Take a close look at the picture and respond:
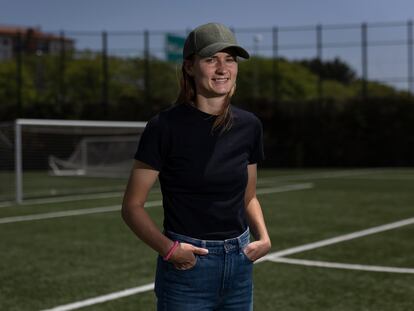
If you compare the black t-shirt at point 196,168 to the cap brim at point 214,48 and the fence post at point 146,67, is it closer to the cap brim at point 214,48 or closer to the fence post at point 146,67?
the cap brim at point 214,48

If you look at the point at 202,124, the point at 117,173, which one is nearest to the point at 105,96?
the point at 117,173

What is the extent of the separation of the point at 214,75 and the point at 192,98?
129mm

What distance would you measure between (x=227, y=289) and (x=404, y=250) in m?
6.36

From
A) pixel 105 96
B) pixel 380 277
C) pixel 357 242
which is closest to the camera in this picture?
pixel 380 277

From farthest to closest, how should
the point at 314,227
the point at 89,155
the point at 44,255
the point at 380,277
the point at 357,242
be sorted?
the point at 89,155, the point at 314,227, the point at 357,242, the point at 44,255, the point at 380,277

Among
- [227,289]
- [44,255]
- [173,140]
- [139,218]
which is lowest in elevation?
[44,255]

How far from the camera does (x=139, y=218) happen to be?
8.42 feet

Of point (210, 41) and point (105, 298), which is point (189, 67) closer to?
point (210, 41)

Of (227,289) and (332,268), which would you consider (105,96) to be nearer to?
(332,268)

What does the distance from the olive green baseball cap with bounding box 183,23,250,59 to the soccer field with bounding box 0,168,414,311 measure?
11.5 ft

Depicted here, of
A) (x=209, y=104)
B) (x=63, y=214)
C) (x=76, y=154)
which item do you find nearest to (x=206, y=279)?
(x=209, y=104)

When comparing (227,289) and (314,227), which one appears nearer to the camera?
(227,289)

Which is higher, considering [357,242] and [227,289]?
[227,289]

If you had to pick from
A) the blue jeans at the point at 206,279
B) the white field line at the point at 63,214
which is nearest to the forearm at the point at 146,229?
the blue jeans at the point at 206,279
